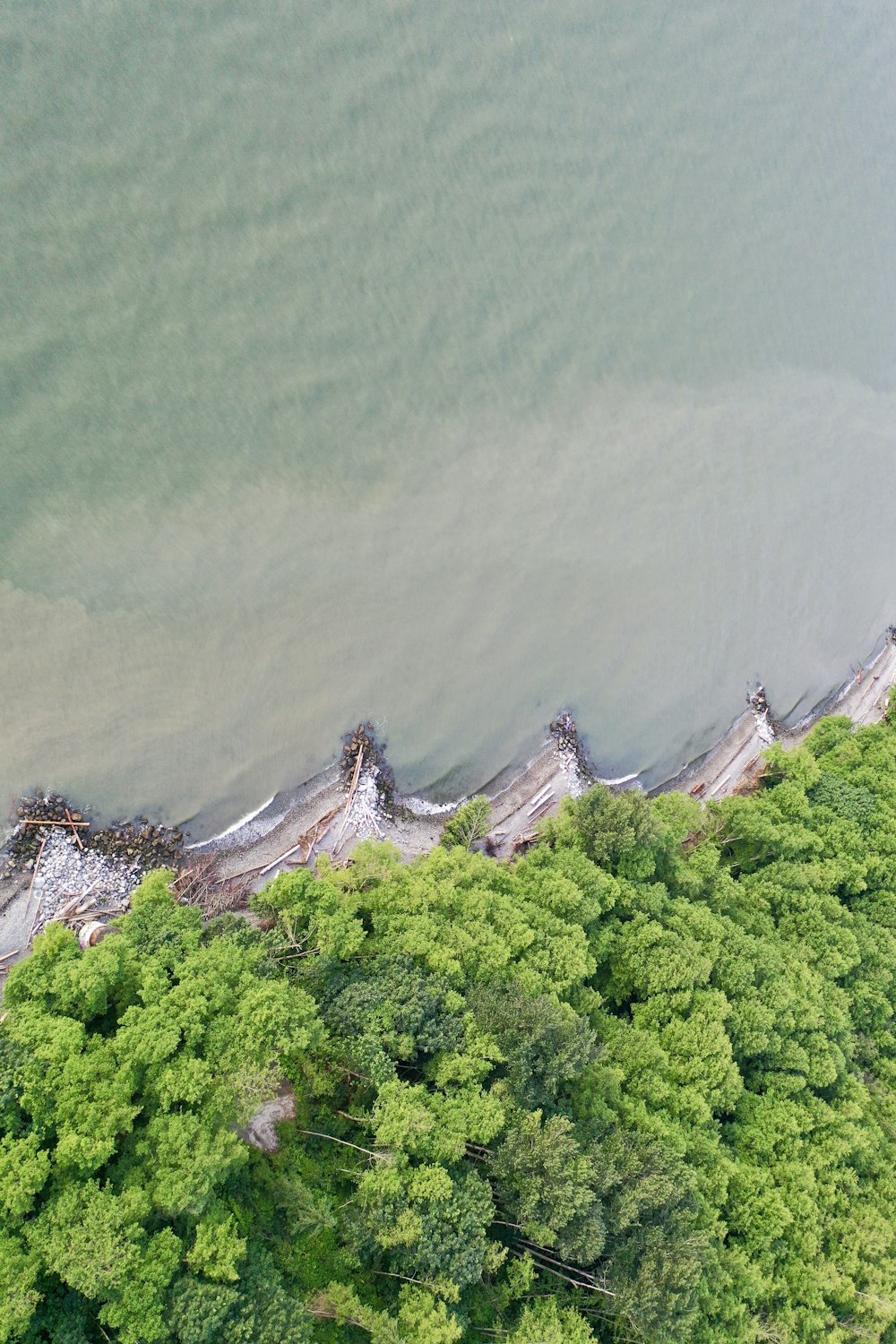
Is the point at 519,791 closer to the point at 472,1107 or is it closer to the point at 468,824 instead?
the point at 468,824

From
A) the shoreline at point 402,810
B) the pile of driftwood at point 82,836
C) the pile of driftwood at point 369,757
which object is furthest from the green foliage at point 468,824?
the pile of driftwood at point 82,836

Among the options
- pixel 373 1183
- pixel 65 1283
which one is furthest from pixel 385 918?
pixel 65 1283

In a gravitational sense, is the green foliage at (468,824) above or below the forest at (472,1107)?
above

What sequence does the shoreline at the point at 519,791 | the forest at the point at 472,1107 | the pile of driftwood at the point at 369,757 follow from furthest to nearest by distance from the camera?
the pile of driftwood at the point at 369,757 < the shoreline at the point at 519,791 < the forest at the point at 472,1107

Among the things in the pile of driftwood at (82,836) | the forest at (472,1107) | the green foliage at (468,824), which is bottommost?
the forest at (472,1107)

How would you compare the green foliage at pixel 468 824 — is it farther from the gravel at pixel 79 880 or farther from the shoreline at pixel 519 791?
the gravel at pixel 79 880

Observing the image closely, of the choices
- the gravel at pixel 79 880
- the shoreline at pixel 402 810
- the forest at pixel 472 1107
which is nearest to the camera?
the forest at pixel 472 1107

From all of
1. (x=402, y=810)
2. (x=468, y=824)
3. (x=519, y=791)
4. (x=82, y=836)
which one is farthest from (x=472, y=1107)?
(x=82, y=836)

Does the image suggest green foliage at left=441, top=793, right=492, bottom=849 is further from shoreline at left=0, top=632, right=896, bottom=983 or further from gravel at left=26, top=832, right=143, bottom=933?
gravel at left=26, top=832, right=143, bottom=933
